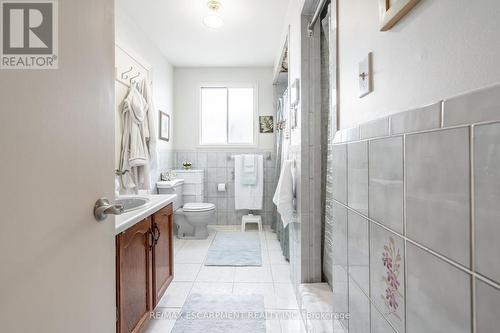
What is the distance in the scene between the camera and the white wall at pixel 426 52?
427 mm

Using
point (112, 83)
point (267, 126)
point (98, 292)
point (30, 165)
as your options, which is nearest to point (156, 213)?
point (98, 292)

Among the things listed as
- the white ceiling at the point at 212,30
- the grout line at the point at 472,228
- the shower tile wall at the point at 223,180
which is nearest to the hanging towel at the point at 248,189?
the shower tile wall at the point at 223,180

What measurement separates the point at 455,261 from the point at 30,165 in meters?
0.85

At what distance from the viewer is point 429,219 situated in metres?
0.53

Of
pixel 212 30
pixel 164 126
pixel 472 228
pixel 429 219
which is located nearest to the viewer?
pixel 472 228

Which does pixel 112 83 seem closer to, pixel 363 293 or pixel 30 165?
pixel 30 165

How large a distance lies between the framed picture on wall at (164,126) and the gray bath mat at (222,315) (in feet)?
7.26

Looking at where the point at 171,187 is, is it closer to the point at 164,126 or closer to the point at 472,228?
the point at 164,126

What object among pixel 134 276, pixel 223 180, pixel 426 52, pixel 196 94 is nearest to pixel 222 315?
pixel 134 276

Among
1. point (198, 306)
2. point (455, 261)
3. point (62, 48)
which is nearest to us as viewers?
point (455, 261)

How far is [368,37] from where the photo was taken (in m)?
0.84

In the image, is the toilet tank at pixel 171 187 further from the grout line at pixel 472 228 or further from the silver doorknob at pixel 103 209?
the grout line at pixel 472 228

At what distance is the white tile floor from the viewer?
67.6 inches

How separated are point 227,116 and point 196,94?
591 mm
